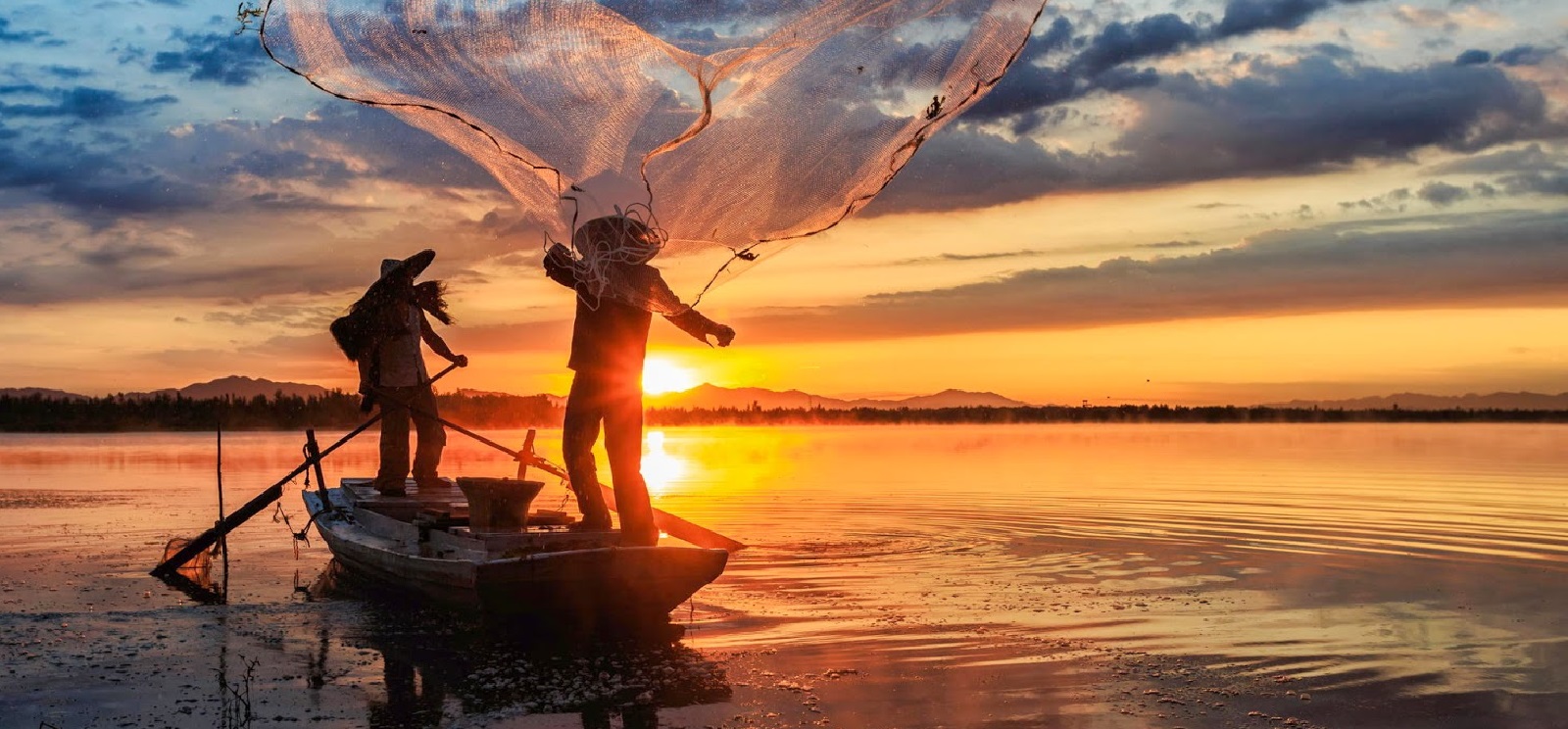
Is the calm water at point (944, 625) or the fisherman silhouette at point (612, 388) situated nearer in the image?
the calm water at point (944, 625)

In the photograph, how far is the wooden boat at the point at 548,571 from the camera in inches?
352

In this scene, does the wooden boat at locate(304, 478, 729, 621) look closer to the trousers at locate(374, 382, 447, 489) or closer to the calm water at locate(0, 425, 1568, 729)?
the calm water at locate(0, 425, 1568, 729)

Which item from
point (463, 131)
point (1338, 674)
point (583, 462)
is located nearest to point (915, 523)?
point (583, 462)

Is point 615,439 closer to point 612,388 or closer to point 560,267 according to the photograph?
point 612,388

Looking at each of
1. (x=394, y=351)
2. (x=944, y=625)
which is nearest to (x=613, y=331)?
(x=944, y=625)

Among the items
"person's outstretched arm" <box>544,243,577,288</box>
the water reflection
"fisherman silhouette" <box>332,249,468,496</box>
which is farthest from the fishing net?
the water reflection

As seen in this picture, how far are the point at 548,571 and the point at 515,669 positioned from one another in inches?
40.1

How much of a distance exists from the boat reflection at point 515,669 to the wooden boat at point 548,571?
0.21 meters

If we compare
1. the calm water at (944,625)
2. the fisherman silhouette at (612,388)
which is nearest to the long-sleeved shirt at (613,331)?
the fisherman silhouette at (612,388)

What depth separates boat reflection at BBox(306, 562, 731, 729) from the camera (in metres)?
6.96

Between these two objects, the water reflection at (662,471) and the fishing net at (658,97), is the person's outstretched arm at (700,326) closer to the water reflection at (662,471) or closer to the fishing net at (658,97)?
the fishing net at (658,97)

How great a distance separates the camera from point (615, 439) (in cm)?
936

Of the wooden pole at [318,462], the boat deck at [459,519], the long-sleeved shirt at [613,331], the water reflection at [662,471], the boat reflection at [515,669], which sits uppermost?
the long-sleeved shirt at [613,331]

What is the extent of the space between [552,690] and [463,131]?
322 cm
